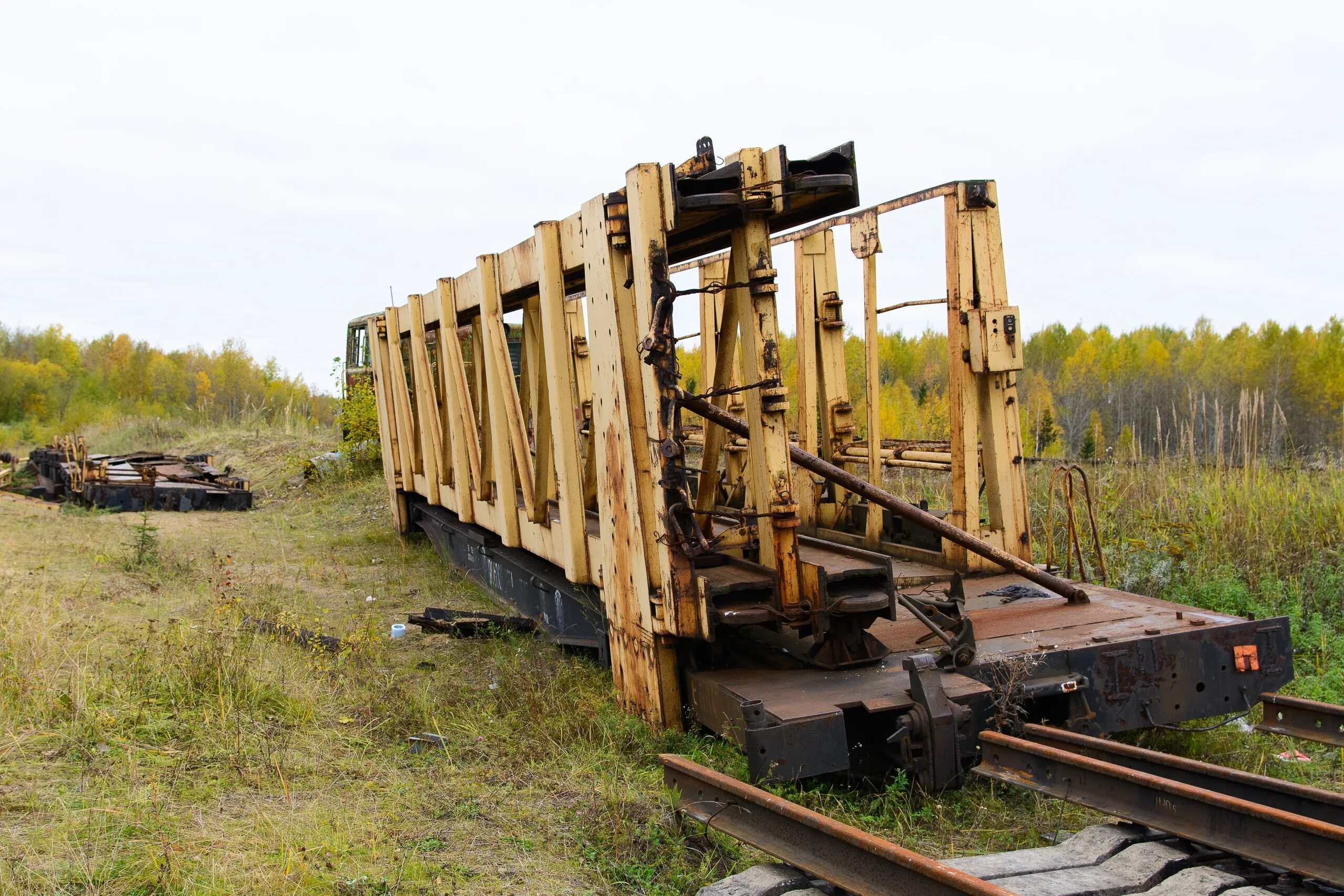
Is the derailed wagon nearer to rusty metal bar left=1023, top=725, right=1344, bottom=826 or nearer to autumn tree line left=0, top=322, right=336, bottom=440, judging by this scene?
rusty metal bar left=1023, top=725, right=1344, bottom=826

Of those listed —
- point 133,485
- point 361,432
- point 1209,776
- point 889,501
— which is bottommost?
point 1209,776

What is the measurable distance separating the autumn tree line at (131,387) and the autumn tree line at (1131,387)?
22.7m

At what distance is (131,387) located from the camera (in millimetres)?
47500

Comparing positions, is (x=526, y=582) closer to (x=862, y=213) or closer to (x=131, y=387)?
(x=862, y=213)

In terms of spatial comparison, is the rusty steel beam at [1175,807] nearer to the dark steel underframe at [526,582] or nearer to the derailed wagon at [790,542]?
the derailed wagon at [790,542]

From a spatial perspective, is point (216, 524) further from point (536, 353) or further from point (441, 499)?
point (536, 353)

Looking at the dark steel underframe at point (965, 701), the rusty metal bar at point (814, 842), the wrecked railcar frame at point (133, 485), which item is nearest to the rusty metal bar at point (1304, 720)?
the dark steel underframe at point (965, 701)

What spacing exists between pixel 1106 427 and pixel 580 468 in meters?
19.7

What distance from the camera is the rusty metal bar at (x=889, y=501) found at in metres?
4.89

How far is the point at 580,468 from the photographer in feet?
20.5

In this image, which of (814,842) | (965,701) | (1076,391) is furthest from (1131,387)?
(814,842)

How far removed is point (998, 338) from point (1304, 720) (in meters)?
2.67

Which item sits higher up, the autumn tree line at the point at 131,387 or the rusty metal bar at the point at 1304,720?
the autumn tree line at the point at 131,387

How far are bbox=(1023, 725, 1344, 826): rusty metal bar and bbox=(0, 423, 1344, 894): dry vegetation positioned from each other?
0.91ft
